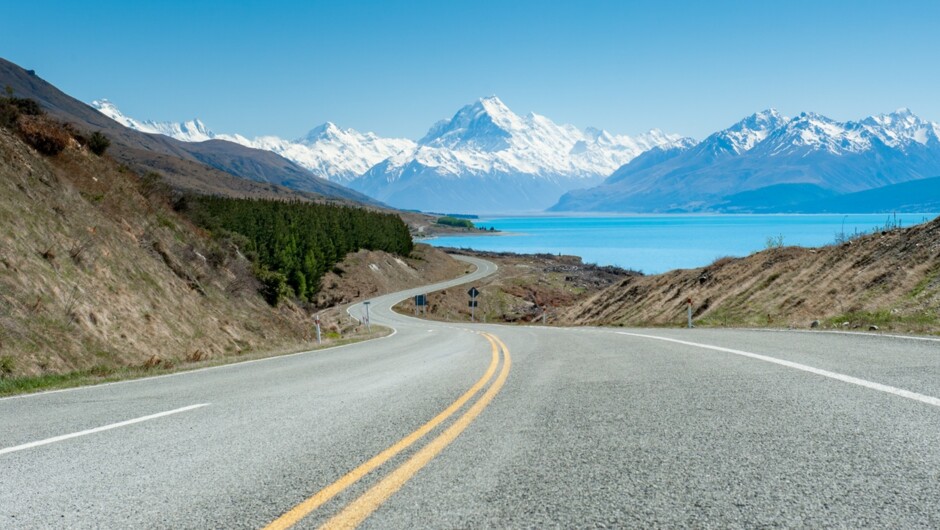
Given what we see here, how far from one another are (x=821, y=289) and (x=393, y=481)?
25399 millimetres

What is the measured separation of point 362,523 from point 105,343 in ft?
54.6

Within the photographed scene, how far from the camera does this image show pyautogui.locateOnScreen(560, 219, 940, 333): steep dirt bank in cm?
1914

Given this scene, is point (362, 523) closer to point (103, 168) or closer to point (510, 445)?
point (510, 445)

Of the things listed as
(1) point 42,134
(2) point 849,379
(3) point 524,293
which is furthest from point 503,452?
(3) point 524,293

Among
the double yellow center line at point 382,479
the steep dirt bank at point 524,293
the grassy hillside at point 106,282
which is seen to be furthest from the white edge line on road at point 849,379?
the steep dirt bank at point 524,293

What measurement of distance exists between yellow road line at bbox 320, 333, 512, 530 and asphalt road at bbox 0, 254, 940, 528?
20 mm

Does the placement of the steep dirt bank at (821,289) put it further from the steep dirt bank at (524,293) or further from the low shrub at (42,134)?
the low shrub at (42,134)

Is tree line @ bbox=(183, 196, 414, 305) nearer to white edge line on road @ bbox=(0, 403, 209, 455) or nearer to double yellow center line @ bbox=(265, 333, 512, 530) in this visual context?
white edge line on road @ bbox=(0, 403, 209, 455)

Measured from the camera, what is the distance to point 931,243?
74.7 ft

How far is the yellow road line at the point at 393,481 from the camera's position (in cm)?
379

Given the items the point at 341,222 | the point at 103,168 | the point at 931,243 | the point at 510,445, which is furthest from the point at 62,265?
the point at 341,222

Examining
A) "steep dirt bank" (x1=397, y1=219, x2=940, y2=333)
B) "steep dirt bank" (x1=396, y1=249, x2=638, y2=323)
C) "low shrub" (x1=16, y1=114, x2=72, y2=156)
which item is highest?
"low shrub" (x1=16, y1=114, x2=72, y2=156)

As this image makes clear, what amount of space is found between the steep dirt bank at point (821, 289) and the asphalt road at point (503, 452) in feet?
35.3

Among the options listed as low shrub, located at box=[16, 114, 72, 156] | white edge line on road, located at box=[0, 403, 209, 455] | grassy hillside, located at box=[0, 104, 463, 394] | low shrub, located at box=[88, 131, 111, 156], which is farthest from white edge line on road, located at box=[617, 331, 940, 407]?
low shrub, located at box=[88, 131, 111, 156]
